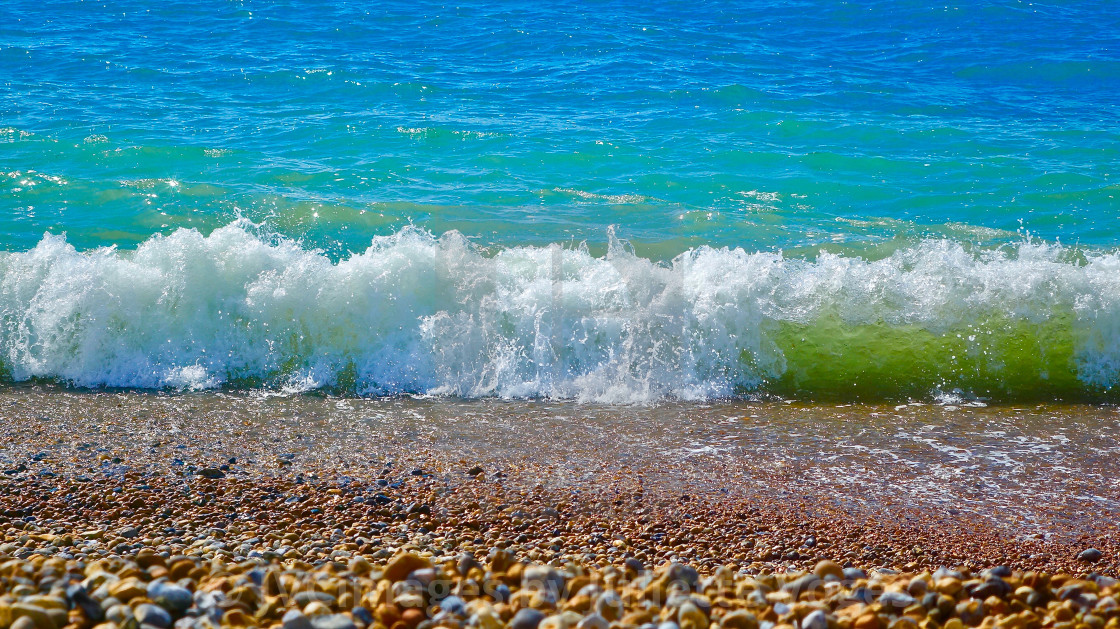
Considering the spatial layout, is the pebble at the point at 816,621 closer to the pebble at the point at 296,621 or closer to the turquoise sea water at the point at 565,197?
the pebble at the point at 296,621

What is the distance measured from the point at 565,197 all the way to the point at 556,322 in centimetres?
400

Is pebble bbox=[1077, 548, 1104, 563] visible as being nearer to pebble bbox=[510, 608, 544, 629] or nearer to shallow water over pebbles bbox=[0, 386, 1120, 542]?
shallow water over pebbles bbox=[0, 386, 1120, 542]

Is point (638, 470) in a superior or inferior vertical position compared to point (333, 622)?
superior

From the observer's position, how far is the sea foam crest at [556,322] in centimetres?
577

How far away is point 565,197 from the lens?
9.86 meters

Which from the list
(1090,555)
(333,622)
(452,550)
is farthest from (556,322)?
(333,622)

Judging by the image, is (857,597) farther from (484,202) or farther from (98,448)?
(484,202)

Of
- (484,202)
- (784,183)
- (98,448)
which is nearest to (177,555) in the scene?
(98,448)

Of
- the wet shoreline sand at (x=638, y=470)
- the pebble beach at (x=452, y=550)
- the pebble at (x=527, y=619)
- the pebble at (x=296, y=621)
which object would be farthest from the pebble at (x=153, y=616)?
the wet shoreline sand at (x=638, y=470)

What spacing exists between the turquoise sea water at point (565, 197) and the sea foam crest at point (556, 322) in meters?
0.02

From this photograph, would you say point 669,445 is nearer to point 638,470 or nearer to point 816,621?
point 638,470

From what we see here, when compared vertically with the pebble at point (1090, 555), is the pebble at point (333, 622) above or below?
above

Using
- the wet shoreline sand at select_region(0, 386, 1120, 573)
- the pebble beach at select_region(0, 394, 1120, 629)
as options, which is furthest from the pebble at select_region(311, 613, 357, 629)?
the wet shoreline sand at select_region(0, 386, 1120, 573)

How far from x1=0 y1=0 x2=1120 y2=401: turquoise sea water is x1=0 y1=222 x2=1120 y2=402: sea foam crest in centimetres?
2
